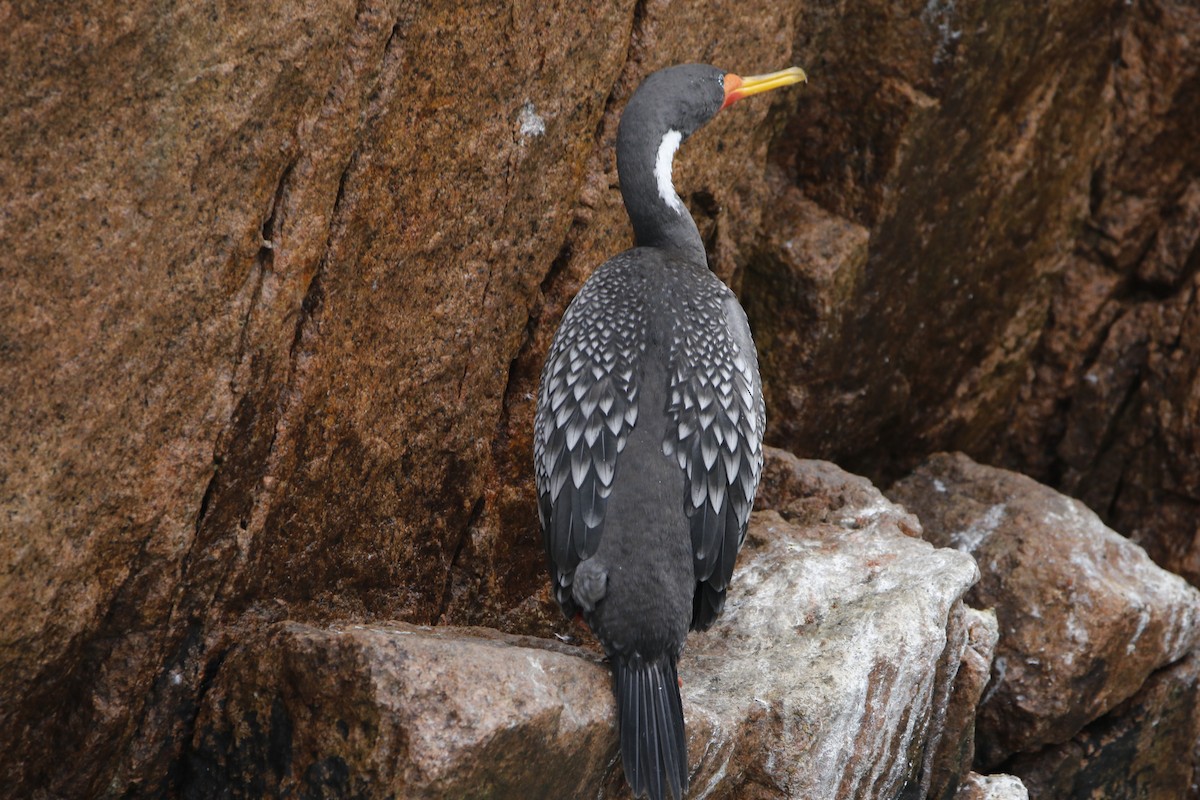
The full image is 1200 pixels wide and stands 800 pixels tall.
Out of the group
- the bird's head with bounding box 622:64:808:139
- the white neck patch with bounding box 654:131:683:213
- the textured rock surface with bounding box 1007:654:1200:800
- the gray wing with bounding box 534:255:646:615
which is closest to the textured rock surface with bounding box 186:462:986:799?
the gray wing with bounding box 534:255:646:615

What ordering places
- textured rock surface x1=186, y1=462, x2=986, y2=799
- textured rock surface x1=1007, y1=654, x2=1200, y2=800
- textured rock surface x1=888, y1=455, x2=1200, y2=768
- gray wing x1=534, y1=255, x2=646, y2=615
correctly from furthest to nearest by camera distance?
textured rock surface x1=1007, y1=654, x2=1200, y2=800, textured rock surface x1=888, y1=455, x2=1200, y2=768, gray wing x1=534, y1=255, x2=646, y2=615, textured rock surface x1=186, y1=462, x2=986, y2=799

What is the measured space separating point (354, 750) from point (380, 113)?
2.12m

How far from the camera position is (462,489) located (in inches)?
215

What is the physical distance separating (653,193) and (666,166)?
134 millimetres

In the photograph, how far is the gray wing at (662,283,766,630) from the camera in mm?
4688

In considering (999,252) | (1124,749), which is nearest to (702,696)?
(1124,749)

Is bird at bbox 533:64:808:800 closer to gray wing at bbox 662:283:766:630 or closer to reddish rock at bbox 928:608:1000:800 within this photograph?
gray wing at bbox 662:283:766:630

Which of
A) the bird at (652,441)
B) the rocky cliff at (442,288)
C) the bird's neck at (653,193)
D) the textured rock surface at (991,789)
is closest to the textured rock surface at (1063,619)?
the rocky cliff at (442,288)

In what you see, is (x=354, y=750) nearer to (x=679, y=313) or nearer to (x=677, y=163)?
(x=679, y=313)

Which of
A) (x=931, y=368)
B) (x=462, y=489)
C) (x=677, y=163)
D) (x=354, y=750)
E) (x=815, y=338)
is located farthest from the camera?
(x=931, y=368)

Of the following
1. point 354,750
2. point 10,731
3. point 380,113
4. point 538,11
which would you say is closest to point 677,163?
point 538,11

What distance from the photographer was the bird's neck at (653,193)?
17.3ft

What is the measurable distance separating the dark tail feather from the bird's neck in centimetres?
186

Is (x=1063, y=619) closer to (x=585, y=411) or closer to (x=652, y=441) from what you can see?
(x=652, y=441)
